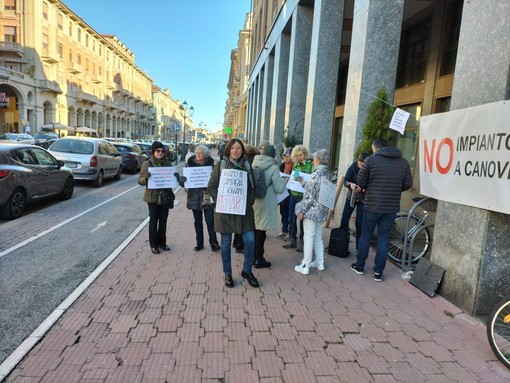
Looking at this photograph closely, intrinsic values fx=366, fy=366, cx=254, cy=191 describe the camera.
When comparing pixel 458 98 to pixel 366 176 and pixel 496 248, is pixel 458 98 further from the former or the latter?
pixel 496 248

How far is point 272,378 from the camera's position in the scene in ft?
9.59

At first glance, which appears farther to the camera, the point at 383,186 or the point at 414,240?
the point at 414,240

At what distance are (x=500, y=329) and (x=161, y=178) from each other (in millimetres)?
4680

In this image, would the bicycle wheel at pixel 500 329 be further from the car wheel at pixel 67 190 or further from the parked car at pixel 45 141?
the parked car at pixel 45 141

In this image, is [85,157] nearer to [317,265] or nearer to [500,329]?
[317,265]

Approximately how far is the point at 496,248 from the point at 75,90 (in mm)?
66564

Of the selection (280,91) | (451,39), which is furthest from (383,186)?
(280,91)

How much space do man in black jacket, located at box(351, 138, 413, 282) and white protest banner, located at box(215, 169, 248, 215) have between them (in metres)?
1.74

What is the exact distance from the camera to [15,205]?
26.5 feet

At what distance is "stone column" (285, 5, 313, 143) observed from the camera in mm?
13797

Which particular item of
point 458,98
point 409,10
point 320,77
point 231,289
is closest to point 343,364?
point 231,289

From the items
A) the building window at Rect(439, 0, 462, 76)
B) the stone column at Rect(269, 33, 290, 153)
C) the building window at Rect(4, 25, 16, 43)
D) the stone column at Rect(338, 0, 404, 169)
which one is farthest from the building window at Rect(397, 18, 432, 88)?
the building window at Rect(4, 25, 16, 43)

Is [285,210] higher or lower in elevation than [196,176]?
lower

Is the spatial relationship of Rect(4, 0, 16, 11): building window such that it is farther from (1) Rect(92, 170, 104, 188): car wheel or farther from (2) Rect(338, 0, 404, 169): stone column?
(2) Rect(338, 0, 404, 169): stone column
